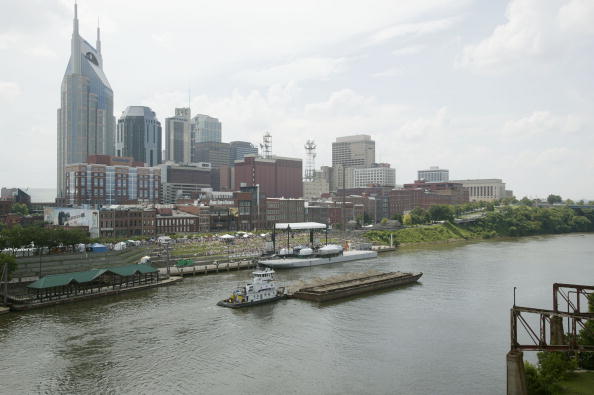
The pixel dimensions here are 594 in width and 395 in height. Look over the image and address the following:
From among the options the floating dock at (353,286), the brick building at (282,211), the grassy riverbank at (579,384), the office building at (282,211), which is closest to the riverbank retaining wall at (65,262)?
the floating dock at (353,286)

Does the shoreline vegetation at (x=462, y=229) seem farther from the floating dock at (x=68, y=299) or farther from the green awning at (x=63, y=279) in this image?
the green awning at (x=63, y=279)

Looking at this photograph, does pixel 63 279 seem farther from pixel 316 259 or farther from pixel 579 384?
pixel 579 384

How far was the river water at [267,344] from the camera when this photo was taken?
1422 inches

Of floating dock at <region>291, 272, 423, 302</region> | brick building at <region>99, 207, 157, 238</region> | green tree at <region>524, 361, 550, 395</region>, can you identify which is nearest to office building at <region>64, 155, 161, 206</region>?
brick building at <region>99, 207, 157, 238</region>

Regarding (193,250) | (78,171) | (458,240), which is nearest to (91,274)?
(193,250)

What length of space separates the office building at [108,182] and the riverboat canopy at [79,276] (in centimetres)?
10361

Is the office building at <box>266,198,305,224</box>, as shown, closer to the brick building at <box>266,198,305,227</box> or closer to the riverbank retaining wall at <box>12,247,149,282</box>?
the brick building at <box>266,198,305,227</box>

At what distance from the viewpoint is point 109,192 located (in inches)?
6905

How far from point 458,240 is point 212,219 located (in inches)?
3273

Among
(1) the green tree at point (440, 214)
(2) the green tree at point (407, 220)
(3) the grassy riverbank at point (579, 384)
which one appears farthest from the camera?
(2) the green tree at point (407, 220)

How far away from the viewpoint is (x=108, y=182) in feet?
576

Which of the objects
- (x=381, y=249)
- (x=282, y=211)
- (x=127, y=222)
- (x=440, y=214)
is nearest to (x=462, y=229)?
(x=440, y=214)

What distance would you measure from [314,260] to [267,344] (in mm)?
56823

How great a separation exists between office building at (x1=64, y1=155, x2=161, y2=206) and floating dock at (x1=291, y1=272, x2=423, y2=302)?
117 m
